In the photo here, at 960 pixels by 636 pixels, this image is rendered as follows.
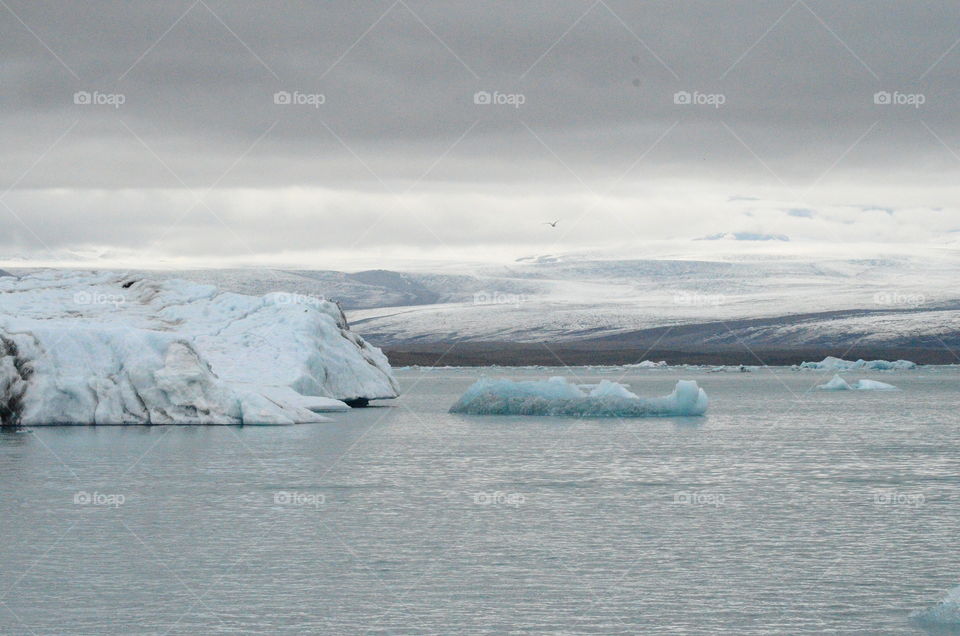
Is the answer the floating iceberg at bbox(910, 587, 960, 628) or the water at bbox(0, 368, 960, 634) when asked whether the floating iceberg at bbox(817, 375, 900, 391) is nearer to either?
the water at bbox(0, 368, 960, 634)

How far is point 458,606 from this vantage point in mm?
13023

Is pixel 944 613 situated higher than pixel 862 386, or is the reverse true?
pixel 862 386

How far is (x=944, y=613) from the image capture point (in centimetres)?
1216

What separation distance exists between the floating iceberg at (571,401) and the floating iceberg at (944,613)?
28402 mm

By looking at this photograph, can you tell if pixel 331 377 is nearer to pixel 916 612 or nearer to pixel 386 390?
pixel 386 390

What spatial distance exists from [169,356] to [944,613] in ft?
85.5

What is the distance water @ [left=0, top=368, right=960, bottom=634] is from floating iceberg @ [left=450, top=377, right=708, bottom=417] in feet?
27.5

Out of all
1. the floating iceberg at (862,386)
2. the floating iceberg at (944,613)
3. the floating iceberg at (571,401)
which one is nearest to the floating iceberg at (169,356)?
the floating iceberg at (571,401)

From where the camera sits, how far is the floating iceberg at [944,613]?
39.7ft

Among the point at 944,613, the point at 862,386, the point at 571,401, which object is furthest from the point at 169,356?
the point at 862,386

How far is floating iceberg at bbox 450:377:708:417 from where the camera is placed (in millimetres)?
41406

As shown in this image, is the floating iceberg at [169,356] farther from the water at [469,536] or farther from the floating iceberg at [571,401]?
the floating iceberg at [571,401]

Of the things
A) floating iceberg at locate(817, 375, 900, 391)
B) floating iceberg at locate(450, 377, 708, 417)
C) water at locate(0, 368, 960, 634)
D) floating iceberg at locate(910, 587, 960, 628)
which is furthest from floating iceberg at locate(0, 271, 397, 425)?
floating iceberg at locate(817, 375, 900, 391)

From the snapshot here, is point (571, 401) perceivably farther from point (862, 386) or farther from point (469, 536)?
point (862, 386)
